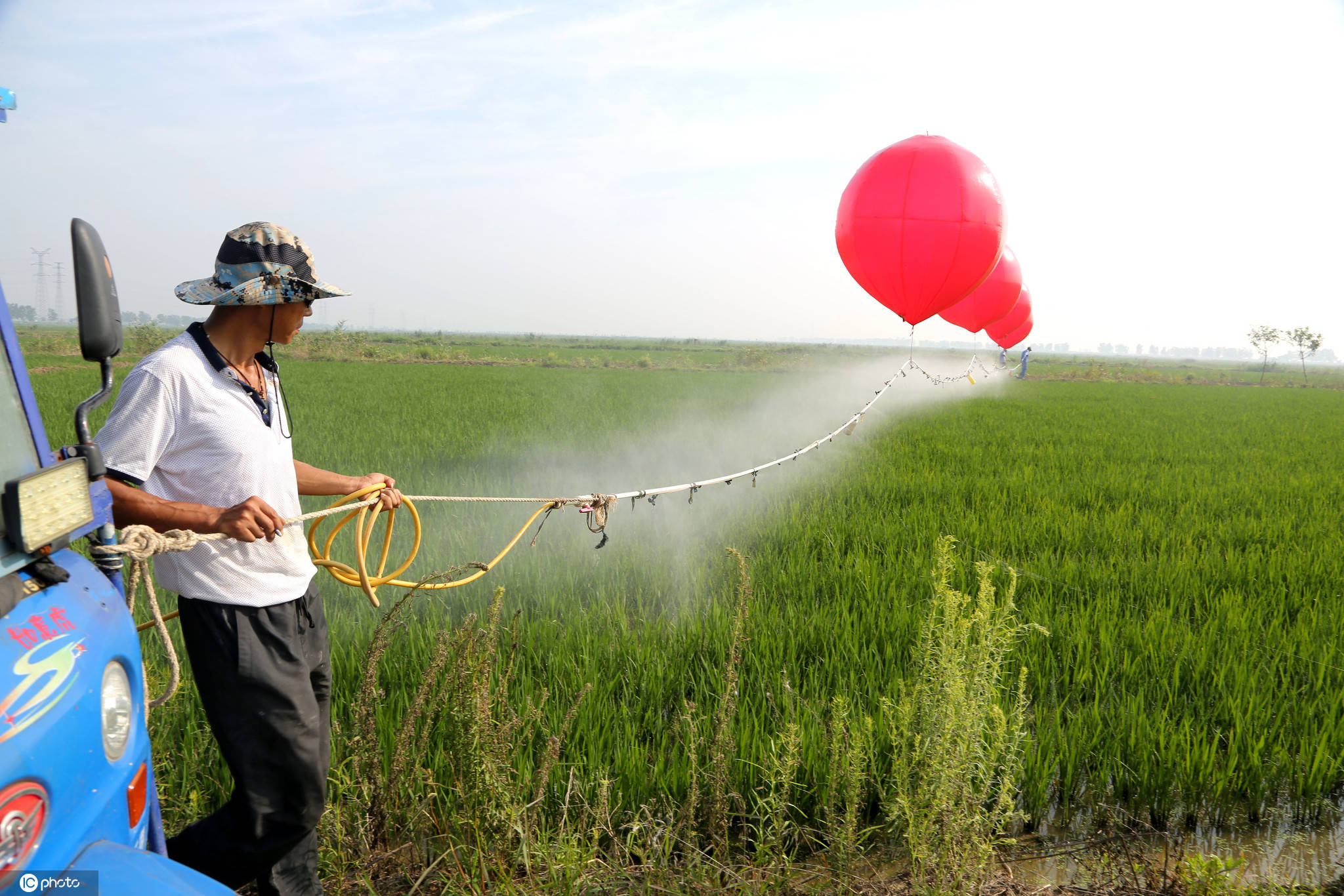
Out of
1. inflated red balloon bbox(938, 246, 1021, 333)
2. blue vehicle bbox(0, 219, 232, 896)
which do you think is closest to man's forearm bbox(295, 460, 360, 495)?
blue vehicle bbox(0, 219, 232, 896)

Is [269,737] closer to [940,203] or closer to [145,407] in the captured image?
[145,407]

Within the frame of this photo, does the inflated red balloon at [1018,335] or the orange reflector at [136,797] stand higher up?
the inflated red balloon at [1018,335]

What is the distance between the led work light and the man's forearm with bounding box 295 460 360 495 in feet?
2.60

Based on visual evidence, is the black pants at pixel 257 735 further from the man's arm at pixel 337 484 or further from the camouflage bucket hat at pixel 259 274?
the camouflage bucket hat at pixel 259 274

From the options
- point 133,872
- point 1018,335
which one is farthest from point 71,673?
point 1018,335

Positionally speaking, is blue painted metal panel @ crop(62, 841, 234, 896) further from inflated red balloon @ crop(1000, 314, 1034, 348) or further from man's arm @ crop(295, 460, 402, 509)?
inflated red balloon @ crop(1000, 314, 1034, 348)

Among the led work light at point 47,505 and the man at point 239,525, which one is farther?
the man at point 239,525

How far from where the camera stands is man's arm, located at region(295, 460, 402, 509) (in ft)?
7.16

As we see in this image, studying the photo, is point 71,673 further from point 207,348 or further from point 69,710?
point 207,348

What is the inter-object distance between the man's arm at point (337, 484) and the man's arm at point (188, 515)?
466 millimetres

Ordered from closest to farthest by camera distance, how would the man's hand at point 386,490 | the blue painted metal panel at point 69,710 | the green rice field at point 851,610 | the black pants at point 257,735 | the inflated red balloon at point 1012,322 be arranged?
the blue painted metal panel at point 69,710 → the black pants at point 257,735 → the man's hand at point 386,490 → the green rice field at point 851,610 → the inflated red balloon at point 1012,322

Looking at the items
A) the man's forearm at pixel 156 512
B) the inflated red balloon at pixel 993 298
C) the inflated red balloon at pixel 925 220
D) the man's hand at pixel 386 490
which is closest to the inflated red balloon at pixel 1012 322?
the inflated red balloon at pixel 993 298

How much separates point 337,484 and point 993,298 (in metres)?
10.6

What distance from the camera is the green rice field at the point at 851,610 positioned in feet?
8.96
